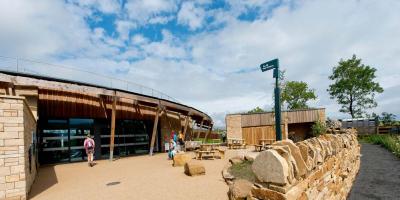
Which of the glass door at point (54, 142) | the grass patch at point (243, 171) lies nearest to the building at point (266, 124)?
the grass patch at point (243, 171)

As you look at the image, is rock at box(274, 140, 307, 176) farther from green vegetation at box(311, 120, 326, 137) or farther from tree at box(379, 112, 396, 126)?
tree at box(379, 112, 396, 126)

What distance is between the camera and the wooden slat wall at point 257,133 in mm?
23578

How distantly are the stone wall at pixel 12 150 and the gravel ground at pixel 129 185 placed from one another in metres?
0.57

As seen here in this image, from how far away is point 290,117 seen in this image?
24.3m

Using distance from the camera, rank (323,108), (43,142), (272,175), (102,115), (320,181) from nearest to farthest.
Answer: (272,175), (320,181), (43,142), (102,115), (323,108)

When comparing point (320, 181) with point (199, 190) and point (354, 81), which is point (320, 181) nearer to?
point (199, 190)

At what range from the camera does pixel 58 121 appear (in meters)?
13.6

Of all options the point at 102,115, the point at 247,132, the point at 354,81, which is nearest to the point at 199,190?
the point at 102,115

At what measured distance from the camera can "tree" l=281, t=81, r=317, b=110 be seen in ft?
149

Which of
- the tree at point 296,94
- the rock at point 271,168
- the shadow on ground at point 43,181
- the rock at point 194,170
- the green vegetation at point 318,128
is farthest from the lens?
the tree at point 296,94

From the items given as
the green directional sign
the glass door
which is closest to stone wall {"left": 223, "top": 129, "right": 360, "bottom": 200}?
the green directional sign

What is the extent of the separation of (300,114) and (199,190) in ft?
64.5

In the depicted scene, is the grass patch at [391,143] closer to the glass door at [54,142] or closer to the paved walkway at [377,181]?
the paved walkway at [377,181]

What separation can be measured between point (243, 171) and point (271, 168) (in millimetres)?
6403
